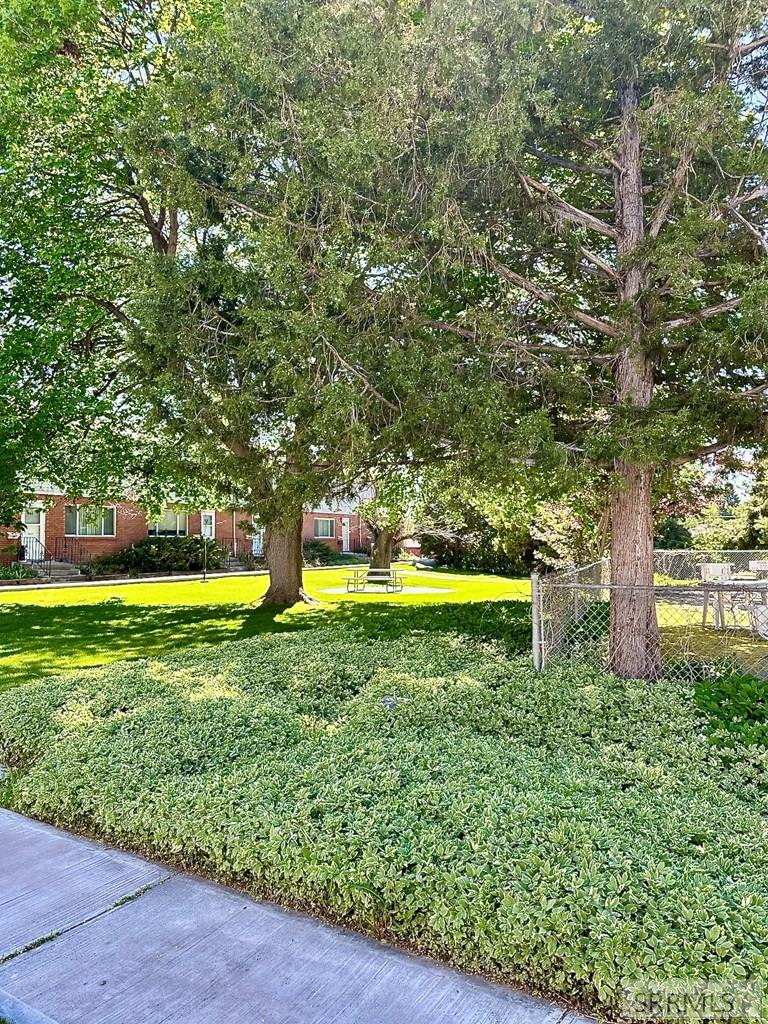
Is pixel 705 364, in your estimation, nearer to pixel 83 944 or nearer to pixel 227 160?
pixel 227 160

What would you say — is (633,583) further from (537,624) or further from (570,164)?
(570,164)

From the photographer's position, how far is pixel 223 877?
334 cm

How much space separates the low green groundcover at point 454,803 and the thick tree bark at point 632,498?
2.71 ft

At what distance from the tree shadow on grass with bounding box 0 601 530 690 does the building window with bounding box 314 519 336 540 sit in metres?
20.2

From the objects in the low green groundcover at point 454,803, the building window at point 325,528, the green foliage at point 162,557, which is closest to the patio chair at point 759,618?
the low green groundcover at point 454,803

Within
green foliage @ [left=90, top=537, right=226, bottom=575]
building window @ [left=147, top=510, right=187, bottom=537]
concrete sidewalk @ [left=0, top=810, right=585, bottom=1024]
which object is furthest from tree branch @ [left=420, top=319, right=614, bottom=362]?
building window @ [left=147, top=510, right=187, bottom=537]

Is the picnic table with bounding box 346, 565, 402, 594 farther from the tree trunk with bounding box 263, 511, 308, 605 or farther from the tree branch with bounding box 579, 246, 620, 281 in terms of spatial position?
the tree branch with bounding box 579, 246, 620, 281

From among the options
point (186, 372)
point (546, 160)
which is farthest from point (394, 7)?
point (186, 372)

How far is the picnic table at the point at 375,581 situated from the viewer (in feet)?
64.6

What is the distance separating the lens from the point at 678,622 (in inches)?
368

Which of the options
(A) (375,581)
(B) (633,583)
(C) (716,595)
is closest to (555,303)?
(B) (633,583)

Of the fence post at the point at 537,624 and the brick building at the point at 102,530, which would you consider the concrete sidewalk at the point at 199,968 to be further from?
the brick building at the point at 102,530

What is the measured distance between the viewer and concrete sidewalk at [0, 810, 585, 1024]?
237 cm

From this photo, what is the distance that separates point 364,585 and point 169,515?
1127 cm
